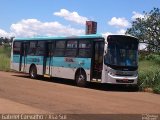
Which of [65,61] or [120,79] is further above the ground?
[65,61]

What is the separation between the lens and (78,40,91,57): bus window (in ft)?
76.1

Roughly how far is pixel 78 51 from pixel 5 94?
7680 mm

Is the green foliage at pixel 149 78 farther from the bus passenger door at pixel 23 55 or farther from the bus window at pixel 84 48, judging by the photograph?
the bus passenger door at pixel 23 55

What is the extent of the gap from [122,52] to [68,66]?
364cm

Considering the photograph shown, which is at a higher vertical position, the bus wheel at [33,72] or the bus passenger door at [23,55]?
the bus passenger door at [23,55]

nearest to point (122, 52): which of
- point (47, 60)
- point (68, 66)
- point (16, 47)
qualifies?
point (68, 66)

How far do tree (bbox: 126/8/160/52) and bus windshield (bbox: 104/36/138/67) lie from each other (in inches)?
581

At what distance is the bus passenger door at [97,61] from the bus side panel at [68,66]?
0.97 feet

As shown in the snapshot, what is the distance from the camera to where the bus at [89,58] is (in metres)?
22.1

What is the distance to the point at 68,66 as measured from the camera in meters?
24.8

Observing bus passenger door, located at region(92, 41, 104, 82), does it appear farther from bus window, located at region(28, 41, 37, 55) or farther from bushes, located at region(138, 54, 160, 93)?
bus window, located at region(28, 41, 37, 55)

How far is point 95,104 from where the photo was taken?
15281 mm

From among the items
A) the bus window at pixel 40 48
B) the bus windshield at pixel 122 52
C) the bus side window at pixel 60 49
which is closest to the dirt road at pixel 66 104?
the bus windshield at pixel 122 52

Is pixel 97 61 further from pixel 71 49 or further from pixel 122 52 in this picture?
pixel 71 49
